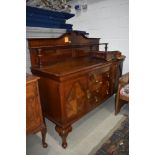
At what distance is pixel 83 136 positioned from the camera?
216 centimetres

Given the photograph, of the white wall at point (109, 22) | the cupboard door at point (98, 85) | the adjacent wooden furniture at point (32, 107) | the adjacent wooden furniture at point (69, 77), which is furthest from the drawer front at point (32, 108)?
the white wall at point (109, 22)

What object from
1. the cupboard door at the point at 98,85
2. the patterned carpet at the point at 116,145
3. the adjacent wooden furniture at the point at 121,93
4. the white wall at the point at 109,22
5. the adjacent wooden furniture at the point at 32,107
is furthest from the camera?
the white wall at the point at 109,22

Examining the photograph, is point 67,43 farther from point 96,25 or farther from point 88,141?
point 88,141

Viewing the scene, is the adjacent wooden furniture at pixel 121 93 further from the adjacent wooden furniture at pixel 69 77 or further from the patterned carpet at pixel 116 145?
the patterned carpet at pixel 116 145

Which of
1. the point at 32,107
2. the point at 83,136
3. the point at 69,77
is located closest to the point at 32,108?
the point at 32,107

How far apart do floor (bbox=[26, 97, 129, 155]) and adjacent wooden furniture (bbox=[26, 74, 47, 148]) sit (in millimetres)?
329

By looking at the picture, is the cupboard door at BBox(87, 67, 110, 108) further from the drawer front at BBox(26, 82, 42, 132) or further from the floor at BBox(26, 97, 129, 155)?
the drawer front at BBox(26, 82, 42, 132)

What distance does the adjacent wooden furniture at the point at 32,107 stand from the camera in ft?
5.33

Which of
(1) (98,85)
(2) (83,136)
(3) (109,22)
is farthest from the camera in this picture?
(3) (109,22)

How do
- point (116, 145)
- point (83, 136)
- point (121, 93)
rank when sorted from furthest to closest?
point (121, 93), point (83, 136), point (116, 145)

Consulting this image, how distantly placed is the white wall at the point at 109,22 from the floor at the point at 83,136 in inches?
47.7

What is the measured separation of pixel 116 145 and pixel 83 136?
0.44 m

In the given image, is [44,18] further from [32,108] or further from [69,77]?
[32,108]
